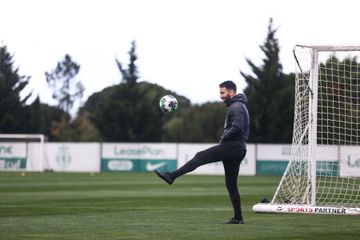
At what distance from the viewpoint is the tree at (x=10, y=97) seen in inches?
2884

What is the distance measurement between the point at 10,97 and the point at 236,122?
6208 cm

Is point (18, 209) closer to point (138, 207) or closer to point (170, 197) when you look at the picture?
point (138, 207)

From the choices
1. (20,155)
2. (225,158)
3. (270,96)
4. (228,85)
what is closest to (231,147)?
(225,158)

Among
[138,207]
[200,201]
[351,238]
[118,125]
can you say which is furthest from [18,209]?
[118,125]

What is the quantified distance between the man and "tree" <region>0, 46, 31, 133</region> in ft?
199

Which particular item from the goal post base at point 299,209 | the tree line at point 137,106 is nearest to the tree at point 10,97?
the tree line at point 137,106

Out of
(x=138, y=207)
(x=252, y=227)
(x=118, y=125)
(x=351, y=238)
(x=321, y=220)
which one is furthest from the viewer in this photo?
(x=118, y=125)

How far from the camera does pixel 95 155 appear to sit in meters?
54.2

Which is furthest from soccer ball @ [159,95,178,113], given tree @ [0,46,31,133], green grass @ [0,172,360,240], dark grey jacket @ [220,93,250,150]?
tree @ [0,46,31,133]

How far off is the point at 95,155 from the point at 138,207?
36257 mm

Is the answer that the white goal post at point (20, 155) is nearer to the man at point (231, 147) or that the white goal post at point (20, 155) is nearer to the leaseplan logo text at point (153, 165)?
the leaseplan logo text at point (153, 165)

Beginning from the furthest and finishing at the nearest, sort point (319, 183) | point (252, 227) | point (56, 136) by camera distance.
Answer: point (56, 136) → point (319, 183) → point (252, 227)

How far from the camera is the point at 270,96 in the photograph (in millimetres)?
74500

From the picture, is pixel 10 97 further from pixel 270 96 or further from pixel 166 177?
pixel 166 177
